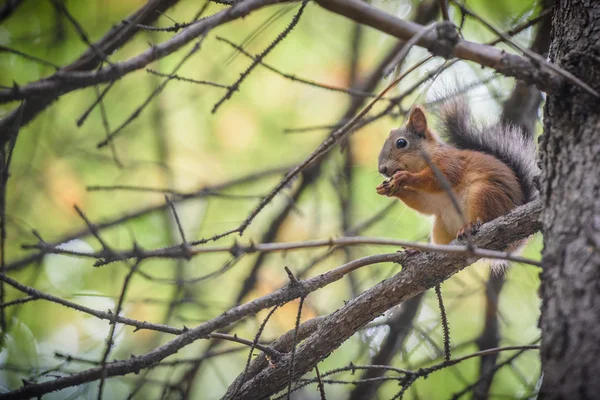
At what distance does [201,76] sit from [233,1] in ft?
8.75

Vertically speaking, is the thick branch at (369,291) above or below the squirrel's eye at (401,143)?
below

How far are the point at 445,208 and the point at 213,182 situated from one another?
186cm

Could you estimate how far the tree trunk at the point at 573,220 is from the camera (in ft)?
3.64

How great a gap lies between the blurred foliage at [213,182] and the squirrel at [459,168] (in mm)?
227

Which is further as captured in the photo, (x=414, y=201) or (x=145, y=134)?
(x=145, y=134)

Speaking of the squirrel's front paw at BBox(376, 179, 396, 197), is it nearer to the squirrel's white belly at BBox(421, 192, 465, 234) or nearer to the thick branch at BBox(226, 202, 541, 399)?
the squirrel's white belly at BBox(421, 192, 465, 234)

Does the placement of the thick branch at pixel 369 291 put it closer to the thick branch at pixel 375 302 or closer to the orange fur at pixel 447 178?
the thick branch at pixel 375 302

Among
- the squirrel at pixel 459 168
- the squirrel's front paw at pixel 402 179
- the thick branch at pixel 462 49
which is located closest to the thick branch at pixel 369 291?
the squirrel at pixel 459 168

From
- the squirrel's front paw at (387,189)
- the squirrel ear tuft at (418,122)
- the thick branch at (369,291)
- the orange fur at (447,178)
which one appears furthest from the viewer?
the squirrel ear tuft at (418,122)

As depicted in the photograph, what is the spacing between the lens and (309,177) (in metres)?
3.33

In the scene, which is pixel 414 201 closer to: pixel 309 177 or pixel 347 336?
pixel 309 177

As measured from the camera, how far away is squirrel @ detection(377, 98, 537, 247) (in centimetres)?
246

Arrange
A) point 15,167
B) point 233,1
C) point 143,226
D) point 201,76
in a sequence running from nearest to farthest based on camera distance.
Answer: point 233,1, point 15,167, point 143,226, point 201,76

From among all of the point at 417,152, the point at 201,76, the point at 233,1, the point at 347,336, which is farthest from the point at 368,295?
the point at 201,76
